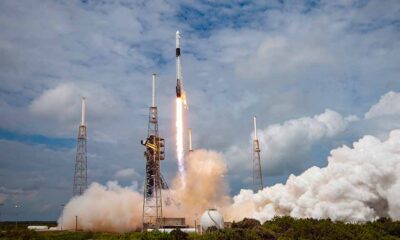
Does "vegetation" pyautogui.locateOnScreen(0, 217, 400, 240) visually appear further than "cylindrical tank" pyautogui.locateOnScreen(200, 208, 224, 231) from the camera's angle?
No

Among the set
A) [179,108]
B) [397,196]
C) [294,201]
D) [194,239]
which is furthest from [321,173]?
[194,239]

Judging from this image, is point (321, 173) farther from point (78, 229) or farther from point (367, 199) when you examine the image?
point (78, 229)

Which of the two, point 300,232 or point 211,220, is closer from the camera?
point 300,232

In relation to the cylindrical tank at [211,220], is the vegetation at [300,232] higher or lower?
lower

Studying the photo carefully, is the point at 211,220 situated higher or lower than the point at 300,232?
higher

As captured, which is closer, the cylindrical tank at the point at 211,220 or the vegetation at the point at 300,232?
the vegetation at the point at 300,232

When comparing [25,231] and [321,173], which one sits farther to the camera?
[321,173]

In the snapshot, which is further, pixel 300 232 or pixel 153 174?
pixel 153 174

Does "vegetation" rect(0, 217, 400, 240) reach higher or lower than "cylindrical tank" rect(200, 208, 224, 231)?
lower

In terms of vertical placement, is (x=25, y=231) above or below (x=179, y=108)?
below

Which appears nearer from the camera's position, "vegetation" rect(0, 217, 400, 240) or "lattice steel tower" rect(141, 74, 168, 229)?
"vegetation" rect(0, 217, 400, 240)

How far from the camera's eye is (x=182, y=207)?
3844 inches

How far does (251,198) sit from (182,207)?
15941 mm

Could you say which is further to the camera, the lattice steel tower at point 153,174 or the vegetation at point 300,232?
the lattice steel tower at point 153,174
